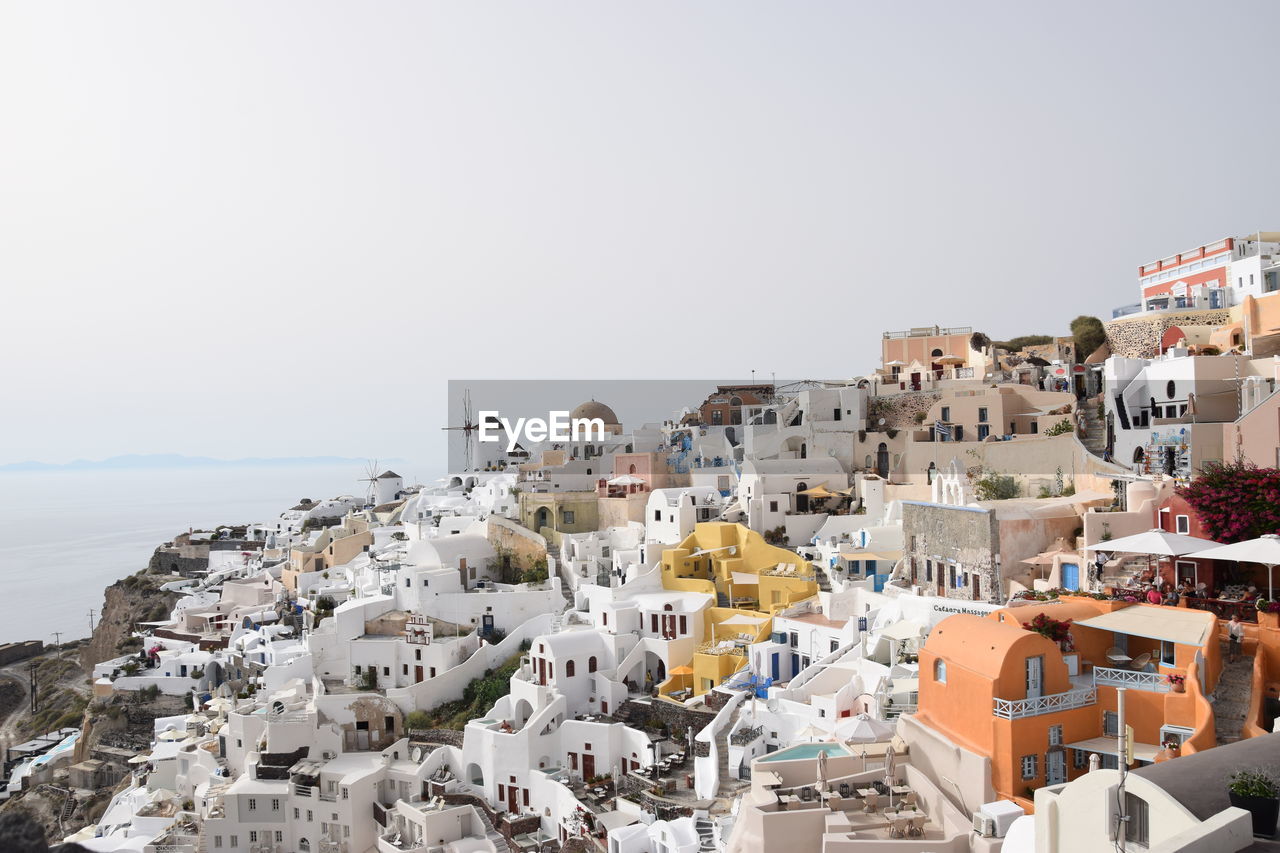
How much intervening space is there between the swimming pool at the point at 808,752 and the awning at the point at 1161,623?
3.55m

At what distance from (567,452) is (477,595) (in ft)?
37.4

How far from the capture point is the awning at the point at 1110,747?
405 inches

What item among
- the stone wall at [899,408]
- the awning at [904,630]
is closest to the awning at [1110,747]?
the awning at [904,630]

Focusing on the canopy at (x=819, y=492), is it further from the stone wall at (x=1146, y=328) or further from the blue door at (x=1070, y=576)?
the blue door at (x=1070, y=576)

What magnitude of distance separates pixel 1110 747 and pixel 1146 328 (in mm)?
17346

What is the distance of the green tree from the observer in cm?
3339

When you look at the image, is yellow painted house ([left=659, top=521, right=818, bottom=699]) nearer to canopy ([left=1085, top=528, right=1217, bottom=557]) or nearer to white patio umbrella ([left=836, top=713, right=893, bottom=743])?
white patio umbrella ([left=836, top=713, right=893, bottom=743])

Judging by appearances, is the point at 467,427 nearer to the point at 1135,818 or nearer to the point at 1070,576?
the point at 1070,576

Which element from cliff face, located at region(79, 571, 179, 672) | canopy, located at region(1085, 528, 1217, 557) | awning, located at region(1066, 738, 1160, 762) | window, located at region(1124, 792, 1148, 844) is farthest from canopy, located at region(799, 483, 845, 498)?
cliff face, located at region(79, 571, 179, 672)

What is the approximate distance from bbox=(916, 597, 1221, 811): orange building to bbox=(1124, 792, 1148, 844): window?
4337mm

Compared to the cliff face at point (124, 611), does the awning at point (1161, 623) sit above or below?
above

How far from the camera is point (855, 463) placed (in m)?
27.9

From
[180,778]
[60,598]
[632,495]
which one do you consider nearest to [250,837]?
[180,778]

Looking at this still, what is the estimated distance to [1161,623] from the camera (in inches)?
456
